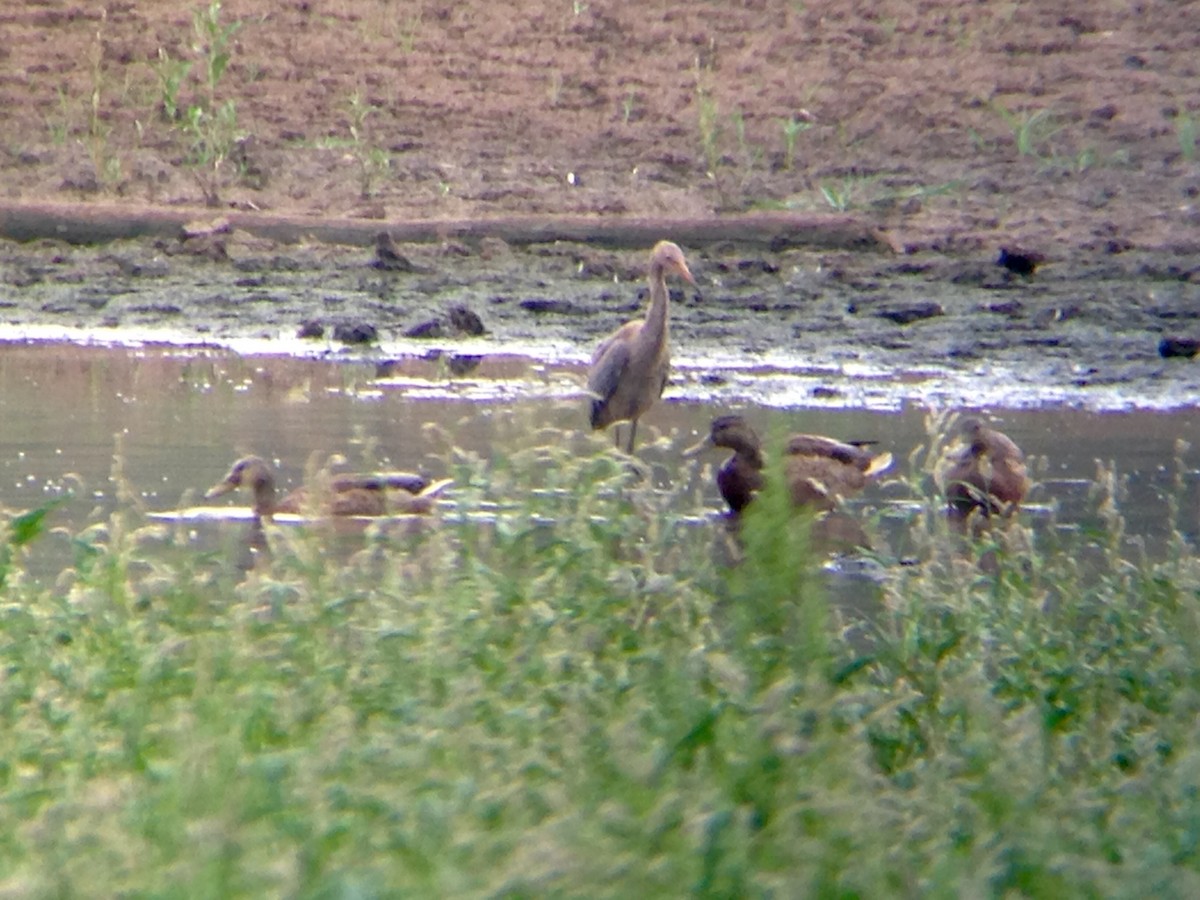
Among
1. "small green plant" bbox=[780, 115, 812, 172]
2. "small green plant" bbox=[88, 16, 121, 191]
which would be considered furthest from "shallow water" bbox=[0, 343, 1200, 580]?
"small green plant" bbox=[780, 115, 812, 172]

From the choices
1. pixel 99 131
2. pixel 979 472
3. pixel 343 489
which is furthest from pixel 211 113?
pixel 979 472

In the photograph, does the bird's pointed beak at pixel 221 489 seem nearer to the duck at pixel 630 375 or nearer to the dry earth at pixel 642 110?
the duck at pixel 630 375

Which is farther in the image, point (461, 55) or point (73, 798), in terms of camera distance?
point (461, 55)

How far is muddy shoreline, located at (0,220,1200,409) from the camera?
11414 millimetres

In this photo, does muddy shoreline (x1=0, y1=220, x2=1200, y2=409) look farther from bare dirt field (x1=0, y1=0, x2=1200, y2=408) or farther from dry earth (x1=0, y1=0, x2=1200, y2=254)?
dry earth (x1=0, y1=0, x2=1200, y2=254)

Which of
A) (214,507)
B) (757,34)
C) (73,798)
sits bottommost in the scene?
(214,507)

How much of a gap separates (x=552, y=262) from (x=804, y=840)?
11.1 meters

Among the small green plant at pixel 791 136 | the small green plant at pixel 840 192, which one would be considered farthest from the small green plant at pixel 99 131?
the small green plant at pixel 840 192

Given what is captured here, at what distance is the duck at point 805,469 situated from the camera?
27.2ft

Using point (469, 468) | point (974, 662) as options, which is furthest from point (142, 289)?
point (974, 662)

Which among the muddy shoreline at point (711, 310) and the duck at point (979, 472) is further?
the muddy shoreline at point (711, 310)

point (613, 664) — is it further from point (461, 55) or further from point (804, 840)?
point (461, 55)

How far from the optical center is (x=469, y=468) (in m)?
5.23

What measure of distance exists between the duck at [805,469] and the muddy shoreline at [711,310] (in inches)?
82.0
